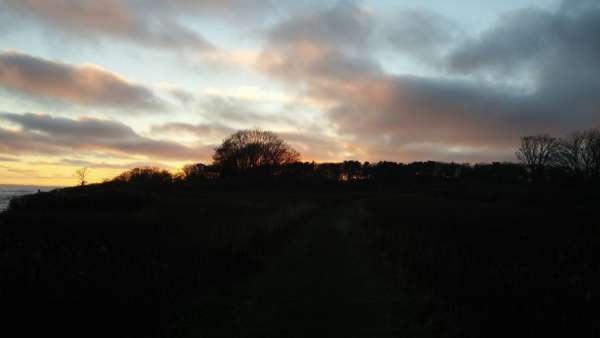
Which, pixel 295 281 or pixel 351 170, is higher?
pixel 351 170

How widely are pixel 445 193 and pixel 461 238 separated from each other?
167 feet

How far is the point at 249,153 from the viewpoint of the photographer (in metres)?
91.5

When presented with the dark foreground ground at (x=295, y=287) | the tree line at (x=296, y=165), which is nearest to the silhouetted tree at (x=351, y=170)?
the tree line at (x=296, y=165)

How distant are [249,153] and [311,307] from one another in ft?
279

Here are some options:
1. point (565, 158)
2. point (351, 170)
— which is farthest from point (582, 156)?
point (351, 170)

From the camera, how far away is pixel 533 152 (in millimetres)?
95875

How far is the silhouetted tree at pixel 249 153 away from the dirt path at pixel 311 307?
80.6m

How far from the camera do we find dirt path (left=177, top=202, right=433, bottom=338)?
6.48 meters

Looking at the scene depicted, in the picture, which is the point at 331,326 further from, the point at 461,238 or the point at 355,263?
the point at 461,238

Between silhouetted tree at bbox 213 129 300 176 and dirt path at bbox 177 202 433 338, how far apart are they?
80634 millimetres

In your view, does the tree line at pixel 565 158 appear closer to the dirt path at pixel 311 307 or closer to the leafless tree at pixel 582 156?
the leafless tree at pixel 582 156

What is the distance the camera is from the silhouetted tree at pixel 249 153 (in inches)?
3602

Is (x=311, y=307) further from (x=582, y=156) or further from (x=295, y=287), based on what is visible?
(x=582, y=156)

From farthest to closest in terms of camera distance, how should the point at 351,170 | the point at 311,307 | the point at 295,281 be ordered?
the point at 351,170
the point at 295,281
the point at 311,307
